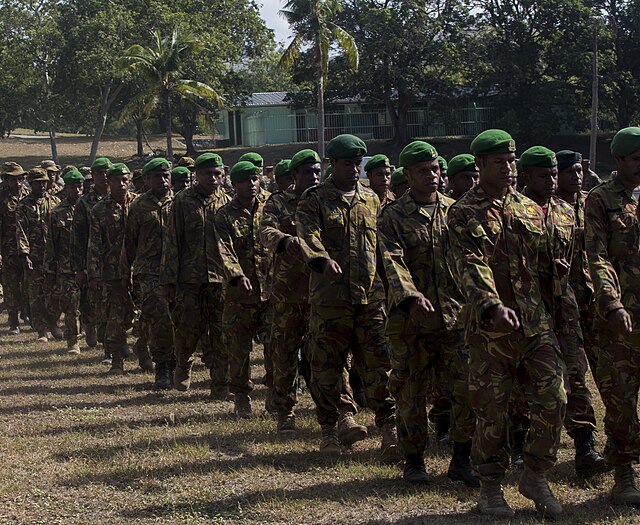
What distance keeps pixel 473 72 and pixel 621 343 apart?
4395 centimetres

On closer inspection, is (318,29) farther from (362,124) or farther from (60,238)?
(60,238)

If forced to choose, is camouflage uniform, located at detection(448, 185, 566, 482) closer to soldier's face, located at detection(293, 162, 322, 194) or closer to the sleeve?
the sleeve

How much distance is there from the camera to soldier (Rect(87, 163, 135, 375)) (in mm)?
12250

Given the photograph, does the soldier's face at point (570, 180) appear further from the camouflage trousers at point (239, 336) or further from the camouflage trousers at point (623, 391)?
the camouflage trousers at point (239, 336)

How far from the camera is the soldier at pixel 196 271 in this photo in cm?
1005

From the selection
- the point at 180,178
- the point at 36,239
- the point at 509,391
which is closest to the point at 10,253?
the point at 36,239

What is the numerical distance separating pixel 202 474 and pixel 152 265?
4230 mm

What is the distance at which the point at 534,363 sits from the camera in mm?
5867

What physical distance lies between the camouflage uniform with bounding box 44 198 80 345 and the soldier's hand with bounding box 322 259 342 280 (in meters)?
7.26

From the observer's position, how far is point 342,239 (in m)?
7.57

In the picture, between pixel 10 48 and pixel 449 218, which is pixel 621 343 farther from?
pixel 10 48

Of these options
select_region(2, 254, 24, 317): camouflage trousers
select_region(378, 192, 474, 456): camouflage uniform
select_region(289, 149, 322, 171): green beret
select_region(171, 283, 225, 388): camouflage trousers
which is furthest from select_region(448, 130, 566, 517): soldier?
select_region(2, 254, 24, 317): camouflage trousers

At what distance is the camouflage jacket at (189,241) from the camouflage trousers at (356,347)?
8.36ft

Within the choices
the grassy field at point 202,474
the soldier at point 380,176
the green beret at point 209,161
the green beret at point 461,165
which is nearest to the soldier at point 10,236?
the grassy field at point 202,474
